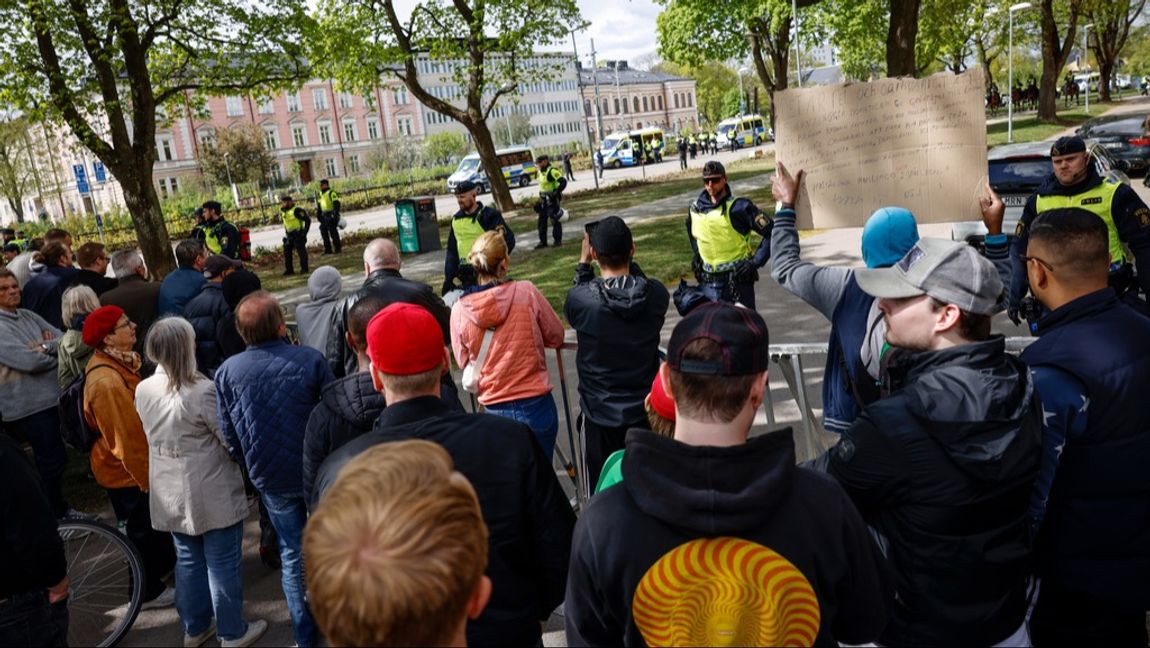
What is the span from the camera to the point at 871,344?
342 cm

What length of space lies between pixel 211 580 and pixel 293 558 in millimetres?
508

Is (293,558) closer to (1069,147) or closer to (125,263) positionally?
(125,263)

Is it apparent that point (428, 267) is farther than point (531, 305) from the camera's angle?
Yes

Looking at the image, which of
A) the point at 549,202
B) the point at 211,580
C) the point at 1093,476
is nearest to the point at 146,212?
the point at 549,202

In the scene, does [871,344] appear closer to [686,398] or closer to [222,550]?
[686,398]

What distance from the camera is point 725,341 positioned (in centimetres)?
191

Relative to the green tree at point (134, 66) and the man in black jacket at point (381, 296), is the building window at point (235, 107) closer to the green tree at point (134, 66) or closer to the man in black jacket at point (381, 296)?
the green tree at point (134, 66)

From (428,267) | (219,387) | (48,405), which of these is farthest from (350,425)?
(428,267)

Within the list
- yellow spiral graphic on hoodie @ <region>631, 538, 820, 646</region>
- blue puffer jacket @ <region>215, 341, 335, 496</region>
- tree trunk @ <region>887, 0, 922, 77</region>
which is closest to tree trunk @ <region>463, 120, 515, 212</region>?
tree trunk @ <region>887, 0, 922, 77</region>

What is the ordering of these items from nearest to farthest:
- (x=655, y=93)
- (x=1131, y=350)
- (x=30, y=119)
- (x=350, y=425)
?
(x=1131, y=350), (x=350, y=425), (x=30, y=119), (x=655, y=93)

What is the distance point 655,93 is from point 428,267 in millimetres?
107092

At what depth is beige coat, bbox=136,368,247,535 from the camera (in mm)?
4133

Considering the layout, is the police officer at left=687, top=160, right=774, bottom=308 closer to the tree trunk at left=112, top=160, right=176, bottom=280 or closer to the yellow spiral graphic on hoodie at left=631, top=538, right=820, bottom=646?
the yellow spiral graphic on hoodie at left=631, top=538, right=820, bottom=646

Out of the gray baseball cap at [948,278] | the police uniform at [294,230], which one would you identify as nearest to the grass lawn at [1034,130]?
the police uniform at [294,230]
